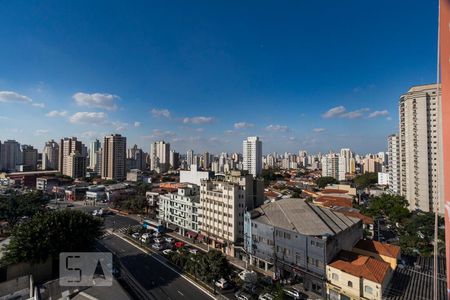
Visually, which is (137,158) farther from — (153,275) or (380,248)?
(380,248)

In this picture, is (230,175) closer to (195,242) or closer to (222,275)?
(195,242)

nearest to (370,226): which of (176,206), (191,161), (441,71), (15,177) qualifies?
(176,206)

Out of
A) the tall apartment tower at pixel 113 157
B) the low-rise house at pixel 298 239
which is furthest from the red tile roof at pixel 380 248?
the tall apartment tower at pixel 113 157

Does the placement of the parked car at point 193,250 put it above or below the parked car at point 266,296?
below

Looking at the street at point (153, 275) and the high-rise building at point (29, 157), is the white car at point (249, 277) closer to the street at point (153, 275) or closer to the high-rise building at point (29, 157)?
the street at point (153, 275)

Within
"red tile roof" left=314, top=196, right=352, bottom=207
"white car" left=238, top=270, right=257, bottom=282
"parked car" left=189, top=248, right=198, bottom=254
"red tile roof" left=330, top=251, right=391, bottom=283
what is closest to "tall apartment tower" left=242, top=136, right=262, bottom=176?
"red tile roof" left=314, top=196, right=352, bottom=207

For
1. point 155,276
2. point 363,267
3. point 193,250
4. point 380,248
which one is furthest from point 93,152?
point 363,267

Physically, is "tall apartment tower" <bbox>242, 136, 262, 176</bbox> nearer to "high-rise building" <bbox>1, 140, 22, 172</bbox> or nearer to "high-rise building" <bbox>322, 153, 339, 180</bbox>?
"high-rise building" <bbox>322, 153, 339, 180</bbox>
